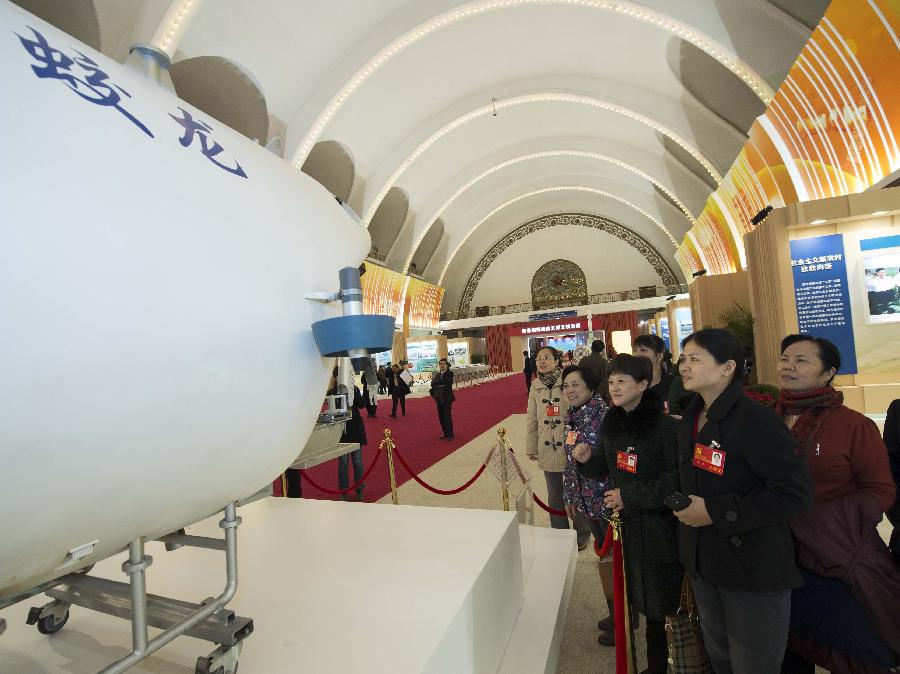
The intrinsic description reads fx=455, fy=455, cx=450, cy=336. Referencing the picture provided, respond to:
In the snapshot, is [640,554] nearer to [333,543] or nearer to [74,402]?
[333,543]

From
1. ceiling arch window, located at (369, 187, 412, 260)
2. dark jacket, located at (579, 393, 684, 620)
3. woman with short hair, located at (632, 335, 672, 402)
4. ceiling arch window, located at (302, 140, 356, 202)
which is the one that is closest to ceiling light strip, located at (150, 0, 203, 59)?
ceiling arch window, located at (302, 140, 356, 202)

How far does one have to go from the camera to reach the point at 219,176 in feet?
3.85

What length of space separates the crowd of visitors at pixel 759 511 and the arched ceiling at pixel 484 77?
9846 millimetres

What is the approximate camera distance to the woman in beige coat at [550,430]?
3545 millimetres

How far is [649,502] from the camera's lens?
1886mm

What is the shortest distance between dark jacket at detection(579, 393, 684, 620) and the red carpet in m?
3.66

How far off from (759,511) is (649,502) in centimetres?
45

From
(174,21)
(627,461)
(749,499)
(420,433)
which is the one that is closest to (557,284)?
(420,433)

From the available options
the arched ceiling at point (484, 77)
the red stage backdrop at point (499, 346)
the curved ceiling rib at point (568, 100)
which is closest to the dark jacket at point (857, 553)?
the arched ceiling at point (484, 77)

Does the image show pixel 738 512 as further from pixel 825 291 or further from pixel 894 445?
pixel 825 291

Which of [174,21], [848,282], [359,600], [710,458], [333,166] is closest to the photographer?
[710,458]

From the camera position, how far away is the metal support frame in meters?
1.10

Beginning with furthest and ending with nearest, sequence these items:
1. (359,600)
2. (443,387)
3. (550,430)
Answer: (443,387)
(550,430)
(359,600)

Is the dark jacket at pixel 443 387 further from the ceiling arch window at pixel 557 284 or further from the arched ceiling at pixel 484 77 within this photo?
the ceiling arch window at pixel 557 284
